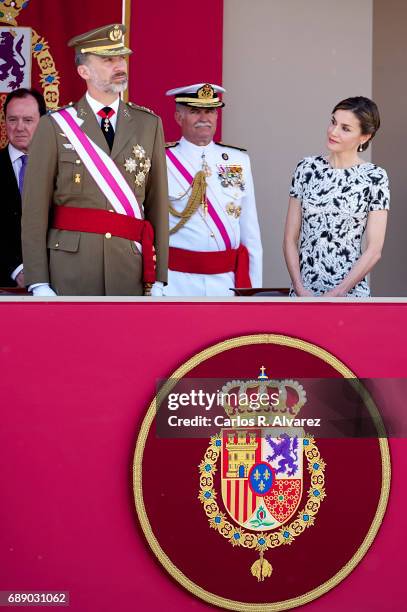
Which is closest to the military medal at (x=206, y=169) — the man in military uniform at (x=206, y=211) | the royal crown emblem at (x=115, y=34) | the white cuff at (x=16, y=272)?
the man in military uniform at (x=206, y=211)

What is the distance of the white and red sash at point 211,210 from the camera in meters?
4.85

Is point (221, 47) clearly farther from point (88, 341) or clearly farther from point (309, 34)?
point (88, 341)

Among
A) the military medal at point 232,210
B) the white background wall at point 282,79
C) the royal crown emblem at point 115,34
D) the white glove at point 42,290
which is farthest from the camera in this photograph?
the white background wall at point 282,79

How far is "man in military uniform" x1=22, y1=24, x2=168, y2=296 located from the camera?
369cm

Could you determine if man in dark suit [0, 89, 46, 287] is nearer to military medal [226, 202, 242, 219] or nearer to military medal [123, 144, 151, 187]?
military medal [226, 202, 242, 219]

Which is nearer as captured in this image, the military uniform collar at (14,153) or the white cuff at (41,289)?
A: the white cuff at (41,289)

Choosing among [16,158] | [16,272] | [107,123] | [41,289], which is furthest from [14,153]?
[41,289]

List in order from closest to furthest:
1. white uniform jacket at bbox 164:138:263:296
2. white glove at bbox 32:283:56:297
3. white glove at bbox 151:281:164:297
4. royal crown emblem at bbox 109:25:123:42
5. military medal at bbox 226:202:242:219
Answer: white glove at bbox 32:283:56:297 → royal crown emblem at bbox 109:25:123:42 → white glove at bbox 151:281:164:297 → white uniform jacket at bbox 164:138:263:296 → military medal at bbox 226:202:242:219

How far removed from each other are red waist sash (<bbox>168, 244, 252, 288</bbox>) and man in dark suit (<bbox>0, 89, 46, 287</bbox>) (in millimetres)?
578

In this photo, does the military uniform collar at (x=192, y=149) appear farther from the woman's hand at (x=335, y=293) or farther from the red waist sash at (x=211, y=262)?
the woman's hand at (x=335, y=293)

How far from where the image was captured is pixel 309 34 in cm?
604

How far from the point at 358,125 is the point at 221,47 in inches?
77.6

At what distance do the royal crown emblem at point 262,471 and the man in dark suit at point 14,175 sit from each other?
5.18ft

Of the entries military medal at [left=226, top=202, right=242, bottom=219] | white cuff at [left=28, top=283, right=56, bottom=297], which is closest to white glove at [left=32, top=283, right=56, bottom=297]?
white cuff at [left=28, top=283, right=56, bottom=297]
